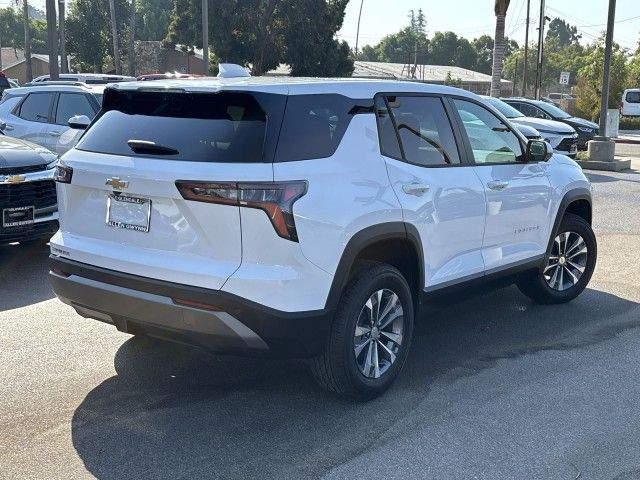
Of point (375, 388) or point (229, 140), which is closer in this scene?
point (229, 140)

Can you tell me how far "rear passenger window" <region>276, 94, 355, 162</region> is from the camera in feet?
12.9

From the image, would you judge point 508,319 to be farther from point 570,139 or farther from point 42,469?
point 570,139

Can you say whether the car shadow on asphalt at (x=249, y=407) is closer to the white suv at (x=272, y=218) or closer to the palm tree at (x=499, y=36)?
the white suv at (x=272, y=218)

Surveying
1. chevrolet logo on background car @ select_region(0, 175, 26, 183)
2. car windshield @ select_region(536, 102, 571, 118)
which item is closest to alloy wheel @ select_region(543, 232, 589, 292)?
chevrolet logo on background car @ select_region(0, 175, 26, 183)

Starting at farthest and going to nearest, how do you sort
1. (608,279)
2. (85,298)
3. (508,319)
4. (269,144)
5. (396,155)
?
(608,279) < (508,319) < (396,155) < (85,298) < (269,144)

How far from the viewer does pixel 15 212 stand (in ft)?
24.2

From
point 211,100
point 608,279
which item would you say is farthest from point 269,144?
point 608,279

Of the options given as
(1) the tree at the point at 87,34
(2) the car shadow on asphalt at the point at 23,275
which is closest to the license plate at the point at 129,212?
(2) the car shadow on asphalt at the point at 23,275

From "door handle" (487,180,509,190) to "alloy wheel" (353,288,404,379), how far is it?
1.26 metres

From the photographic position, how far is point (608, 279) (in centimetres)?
766

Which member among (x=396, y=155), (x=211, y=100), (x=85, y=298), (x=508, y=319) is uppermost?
(x=211, y=100)

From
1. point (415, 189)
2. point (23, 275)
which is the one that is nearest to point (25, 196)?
point (23, 275)

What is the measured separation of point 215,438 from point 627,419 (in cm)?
237

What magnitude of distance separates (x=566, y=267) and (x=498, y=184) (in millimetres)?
1719
